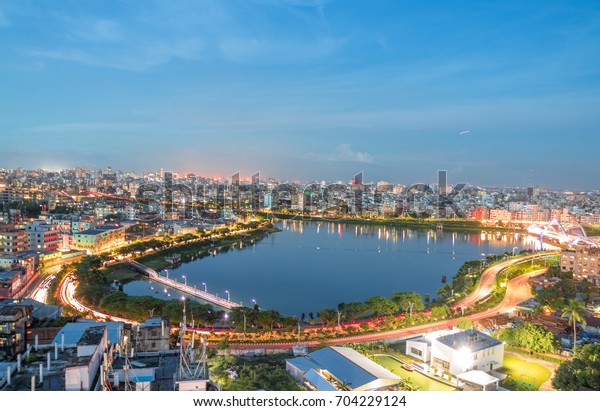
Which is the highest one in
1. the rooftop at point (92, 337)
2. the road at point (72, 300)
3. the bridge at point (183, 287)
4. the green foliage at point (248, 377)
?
the rooftop at point (92, 337)

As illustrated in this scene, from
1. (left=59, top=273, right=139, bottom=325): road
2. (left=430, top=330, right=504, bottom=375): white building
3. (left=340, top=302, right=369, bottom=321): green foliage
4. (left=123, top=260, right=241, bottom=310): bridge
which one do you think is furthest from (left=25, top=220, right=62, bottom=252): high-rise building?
(left=430, top=330, right=504, bottom=375): white building

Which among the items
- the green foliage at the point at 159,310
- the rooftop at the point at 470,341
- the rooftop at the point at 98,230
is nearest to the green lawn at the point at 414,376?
the rooftop at the point at 470,341

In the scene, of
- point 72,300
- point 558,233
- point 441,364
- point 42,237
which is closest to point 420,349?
point 441,364

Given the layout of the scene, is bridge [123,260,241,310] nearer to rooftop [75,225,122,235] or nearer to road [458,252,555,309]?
rooftop [75,225,122,235]

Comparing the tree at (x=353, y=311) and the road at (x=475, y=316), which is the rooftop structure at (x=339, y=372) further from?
the tree at (x=353, y=311)

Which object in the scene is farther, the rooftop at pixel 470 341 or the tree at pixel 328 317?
the tree at pixel 328 317

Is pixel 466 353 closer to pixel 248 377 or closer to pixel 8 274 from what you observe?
pixel 248 377

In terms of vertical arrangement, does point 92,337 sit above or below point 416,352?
above
